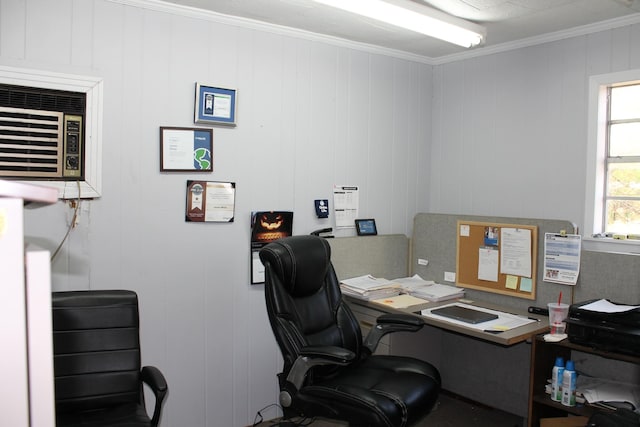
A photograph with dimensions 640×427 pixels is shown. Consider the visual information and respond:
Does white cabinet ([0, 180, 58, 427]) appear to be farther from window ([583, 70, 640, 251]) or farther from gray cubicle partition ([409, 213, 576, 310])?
window ([583, 70, 640, 251])

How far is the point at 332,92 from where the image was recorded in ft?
11.3

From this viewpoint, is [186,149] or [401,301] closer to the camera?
[186,149]

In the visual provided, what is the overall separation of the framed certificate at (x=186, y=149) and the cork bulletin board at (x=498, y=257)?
1.77 m

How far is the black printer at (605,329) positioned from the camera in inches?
92.5

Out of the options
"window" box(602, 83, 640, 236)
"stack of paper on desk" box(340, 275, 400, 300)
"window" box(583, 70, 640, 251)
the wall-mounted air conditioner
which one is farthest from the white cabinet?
"window" box(602, 83, 640, 236)

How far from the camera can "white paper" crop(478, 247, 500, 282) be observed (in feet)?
10.8

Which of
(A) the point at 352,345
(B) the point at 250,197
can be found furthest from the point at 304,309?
(B) the point at 250,197

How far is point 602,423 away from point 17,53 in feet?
10.4

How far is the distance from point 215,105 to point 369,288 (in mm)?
1458

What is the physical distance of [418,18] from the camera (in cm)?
273

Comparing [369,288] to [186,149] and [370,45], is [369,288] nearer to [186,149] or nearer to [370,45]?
[186,149]

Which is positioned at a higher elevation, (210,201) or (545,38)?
(545,38)

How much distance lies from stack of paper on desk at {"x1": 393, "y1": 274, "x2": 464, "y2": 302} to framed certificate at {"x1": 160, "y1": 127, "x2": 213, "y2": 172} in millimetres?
1543

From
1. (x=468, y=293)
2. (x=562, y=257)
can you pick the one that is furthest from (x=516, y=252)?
(x=468, y=293)
